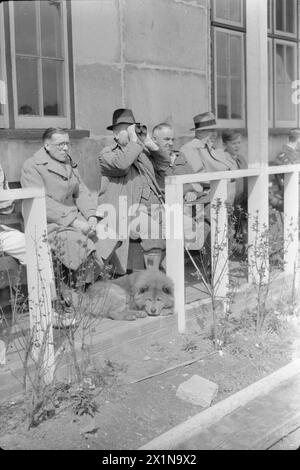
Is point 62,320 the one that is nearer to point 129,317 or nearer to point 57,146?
point 129,317

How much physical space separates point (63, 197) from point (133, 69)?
199cm

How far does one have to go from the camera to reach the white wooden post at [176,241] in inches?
187

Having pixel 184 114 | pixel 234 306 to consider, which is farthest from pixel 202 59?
pixel 234 306

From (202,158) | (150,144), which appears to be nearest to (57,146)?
(150,144)

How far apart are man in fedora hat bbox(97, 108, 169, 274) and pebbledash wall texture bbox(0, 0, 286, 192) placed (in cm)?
59

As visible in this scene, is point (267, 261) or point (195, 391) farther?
point (267, 261)

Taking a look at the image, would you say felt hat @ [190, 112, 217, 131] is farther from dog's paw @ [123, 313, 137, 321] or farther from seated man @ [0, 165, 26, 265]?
seated man @ [0, 165, 26, 265]

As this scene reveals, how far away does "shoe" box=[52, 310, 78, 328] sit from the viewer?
3.77 meters

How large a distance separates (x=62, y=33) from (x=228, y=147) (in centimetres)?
243

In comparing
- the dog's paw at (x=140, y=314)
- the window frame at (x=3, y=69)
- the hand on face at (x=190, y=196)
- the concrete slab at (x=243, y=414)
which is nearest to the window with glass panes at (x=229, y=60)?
the hand on face at (x=190, y=196)

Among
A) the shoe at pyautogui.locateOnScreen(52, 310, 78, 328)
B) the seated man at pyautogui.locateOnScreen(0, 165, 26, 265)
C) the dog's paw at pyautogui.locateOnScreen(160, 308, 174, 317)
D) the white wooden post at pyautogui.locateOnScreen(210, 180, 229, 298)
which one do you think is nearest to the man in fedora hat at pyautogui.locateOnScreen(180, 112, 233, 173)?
the white wooden post at pyautogui.locateOnScreen(210, 180, 229, 298)

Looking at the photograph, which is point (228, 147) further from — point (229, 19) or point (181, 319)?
point (181, 319)

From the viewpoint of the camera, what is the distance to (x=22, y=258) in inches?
169
